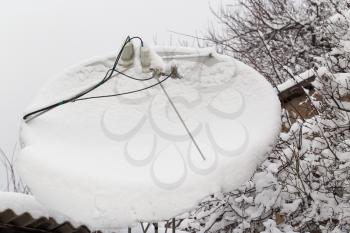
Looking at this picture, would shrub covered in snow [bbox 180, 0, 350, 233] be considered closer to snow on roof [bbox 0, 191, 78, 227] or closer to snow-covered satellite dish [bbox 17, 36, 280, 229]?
snow-covered satellite dish [bbox 17, 36, 280, 229]

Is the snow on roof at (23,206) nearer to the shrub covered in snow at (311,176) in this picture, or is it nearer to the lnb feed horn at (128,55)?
the lnb feed horn at (128,55)

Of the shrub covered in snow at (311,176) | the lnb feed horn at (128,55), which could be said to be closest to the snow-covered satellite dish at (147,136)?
the lnb feed horn at (128,55)

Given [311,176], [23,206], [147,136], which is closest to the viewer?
[147,136]

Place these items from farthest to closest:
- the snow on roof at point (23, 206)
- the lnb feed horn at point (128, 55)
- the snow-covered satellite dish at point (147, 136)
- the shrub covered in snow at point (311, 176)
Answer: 1. the shrub covered in snow at point (311, 176)
2. the snow on roof at point (23, 206)
3. the lnb feed horn at point (128, 55)
4. the snow-covered satellite dish at point (147, 136)

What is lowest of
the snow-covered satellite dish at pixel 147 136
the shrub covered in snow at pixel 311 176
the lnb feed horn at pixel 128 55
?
the shrub covered in snow at pixel 311 176

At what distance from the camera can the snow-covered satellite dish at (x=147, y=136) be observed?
3.16 m

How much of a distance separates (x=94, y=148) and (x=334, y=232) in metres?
A: 2.42

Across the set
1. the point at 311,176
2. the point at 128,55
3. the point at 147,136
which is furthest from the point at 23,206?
the point at 311,176

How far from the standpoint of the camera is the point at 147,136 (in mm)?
4164

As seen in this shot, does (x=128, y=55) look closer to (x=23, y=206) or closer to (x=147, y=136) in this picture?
(x=147, y=136)

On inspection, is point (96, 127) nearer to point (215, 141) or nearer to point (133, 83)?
point (133, 83)

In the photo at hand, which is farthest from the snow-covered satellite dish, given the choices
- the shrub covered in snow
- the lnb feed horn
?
the shrub covered in snow

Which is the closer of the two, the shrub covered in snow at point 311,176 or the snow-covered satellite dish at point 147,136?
the snow-covered satellite dish at point 147,136

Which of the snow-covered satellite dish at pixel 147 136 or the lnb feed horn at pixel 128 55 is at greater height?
the lnb feed horn at pixel 128 55
